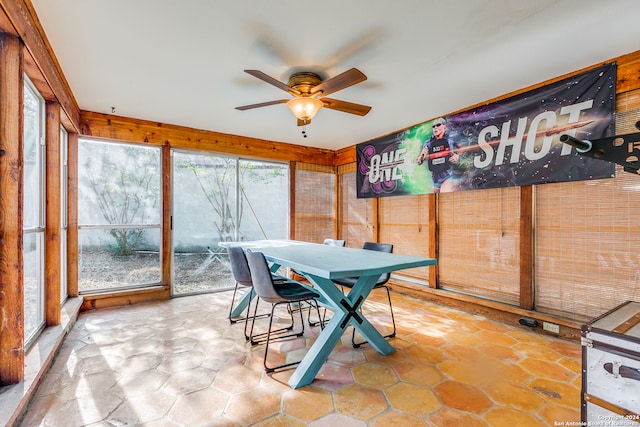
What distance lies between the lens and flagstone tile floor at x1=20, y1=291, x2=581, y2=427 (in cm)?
176

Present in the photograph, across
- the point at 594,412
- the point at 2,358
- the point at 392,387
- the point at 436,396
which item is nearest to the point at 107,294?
the point at 2,358

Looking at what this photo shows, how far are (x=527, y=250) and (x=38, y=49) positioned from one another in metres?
4.68

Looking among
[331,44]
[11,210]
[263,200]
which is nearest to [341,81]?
[331,44]

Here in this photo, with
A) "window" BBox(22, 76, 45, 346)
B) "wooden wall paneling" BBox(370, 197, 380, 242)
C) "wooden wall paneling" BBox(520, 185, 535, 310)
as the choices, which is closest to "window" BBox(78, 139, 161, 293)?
"window" BBox(22, 76, 45, 346)

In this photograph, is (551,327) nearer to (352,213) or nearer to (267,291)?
(267,291)

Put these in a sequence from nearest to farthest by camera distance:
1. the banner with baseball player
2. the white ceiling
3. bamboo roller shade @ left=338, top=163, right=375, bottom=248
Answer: the white ceiling, the banner with baseball player, bamboo roller shade @ left=338, top=163, right=375, bottom=248

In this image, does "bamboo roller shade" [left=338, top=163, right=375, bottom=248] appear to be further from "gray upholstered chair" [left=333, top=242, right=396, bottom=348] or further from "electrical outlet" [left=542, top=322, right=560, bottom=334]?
"electrical outlet" [left=542, top=322, right=560, bottom=334]

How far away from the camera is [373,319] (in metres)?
3.43

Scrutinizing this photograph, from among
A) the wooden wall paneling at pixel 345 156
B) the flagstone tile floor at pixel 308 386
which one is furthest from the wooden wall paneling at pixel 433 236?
the wooden wall paneling at pixel 345 156

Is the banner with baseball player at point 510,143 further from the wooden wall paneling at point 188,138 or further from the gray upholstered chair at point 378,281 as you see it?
the wooden wall paneling at point 188,138

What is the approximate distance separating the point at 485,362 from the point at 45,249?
4.10m

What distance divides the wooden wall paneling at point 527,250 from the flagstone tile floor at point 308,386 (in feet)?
1.09

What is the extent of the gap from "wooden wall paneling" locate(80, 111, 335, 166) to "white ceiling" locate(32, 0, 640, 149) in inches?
18.2

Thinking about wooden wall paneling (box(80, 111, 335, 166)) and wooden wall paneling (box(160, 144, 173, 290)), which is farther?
wooden wall paneling (box(160, 144, 173, 290))
